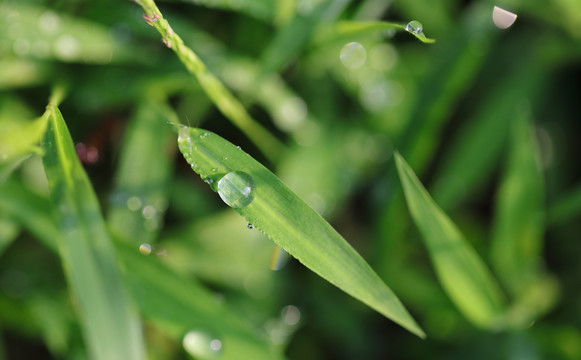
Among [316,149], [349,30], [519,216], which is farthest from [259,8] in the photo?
[519,216]

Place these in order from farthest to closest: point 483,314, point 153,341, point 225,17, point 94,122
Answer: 1. point 225,17
2. point 94,122
3. point 153,341
4. point 483,314

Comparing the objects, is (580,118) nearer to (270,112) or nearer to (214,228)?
(270,112)

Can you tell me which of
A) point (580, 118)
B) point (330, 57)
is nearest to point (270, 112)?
point (330, 57)

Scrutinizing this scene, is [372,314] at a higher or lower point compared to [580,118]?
lower

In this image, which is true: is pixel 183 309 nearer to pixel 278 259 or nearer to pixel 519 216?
pixel 278 259

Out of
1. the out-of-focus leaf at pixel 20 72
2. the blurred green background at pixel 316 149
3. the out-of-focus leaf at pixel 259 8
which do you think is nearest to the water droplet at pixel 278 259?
the blurred green background at pixel 316 149

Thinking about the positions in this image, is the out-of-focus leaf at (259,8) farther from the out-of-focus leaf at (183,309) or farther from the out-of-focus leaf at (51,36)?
the out-of-focus leaf at (183,309)

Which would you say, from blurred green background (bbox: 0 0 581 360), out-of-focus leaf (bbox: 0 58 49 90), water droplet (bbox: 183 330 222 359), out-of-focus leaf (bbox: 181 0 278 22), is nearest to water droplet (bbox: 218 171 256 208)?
water droplet (bbox: 183 330 222 359)

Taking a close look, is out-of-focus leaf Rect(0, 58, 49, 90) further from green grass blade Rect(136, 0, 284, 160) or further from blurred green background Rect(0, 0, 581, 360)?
green grass blade Rect(136, 0, 284, 160)
